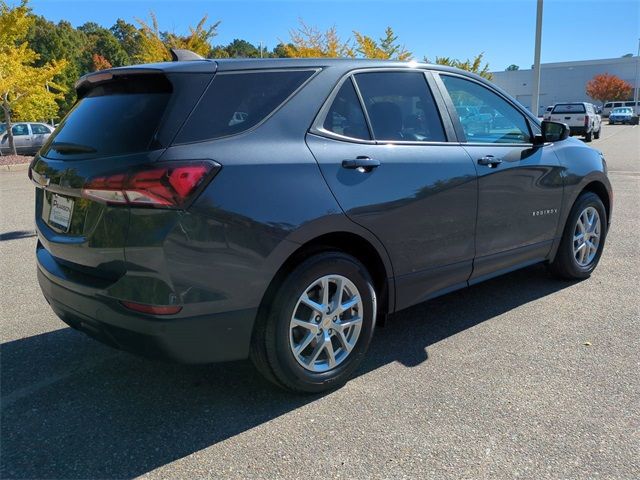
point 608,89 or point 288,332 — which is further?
point 608,89

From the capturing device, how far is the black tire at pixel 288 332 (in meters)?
2.79

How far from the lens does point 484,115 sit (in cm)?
Answer: 423

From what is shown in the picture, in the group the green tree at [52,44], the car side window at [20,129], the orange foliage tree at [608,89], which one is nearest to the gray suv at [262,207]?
the car side window at [20,129]

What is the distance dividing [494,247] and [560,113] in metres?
25.5

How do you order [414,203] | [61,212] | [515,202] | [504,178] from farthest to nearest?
[515,202]
[504,178]
[414,203]
[61,212]

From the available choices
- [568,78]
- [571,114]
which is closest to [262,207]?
[571,114]

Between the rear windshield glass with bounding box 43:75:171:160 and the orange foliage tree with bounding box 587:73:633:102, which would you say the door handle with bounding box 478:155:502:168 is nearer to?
the rear windshield glass with bounding box 43:75:171:160

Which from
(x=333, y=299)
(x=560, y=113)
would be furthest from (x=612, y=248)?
(x=560, y=113)

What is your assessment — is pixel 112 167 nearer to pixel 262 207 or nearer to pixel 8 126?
pixel 262 207

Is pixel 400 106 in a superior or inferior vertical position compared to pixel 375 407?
superior

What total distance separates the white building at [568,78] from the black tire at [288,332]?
97.3m

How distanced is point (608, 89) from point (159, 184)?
95196mm

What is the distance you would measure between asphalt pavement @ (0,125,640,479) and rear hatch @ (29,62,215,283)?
80cm

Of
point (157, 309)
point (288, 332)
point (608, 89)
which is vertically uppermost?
point (608, 89)
